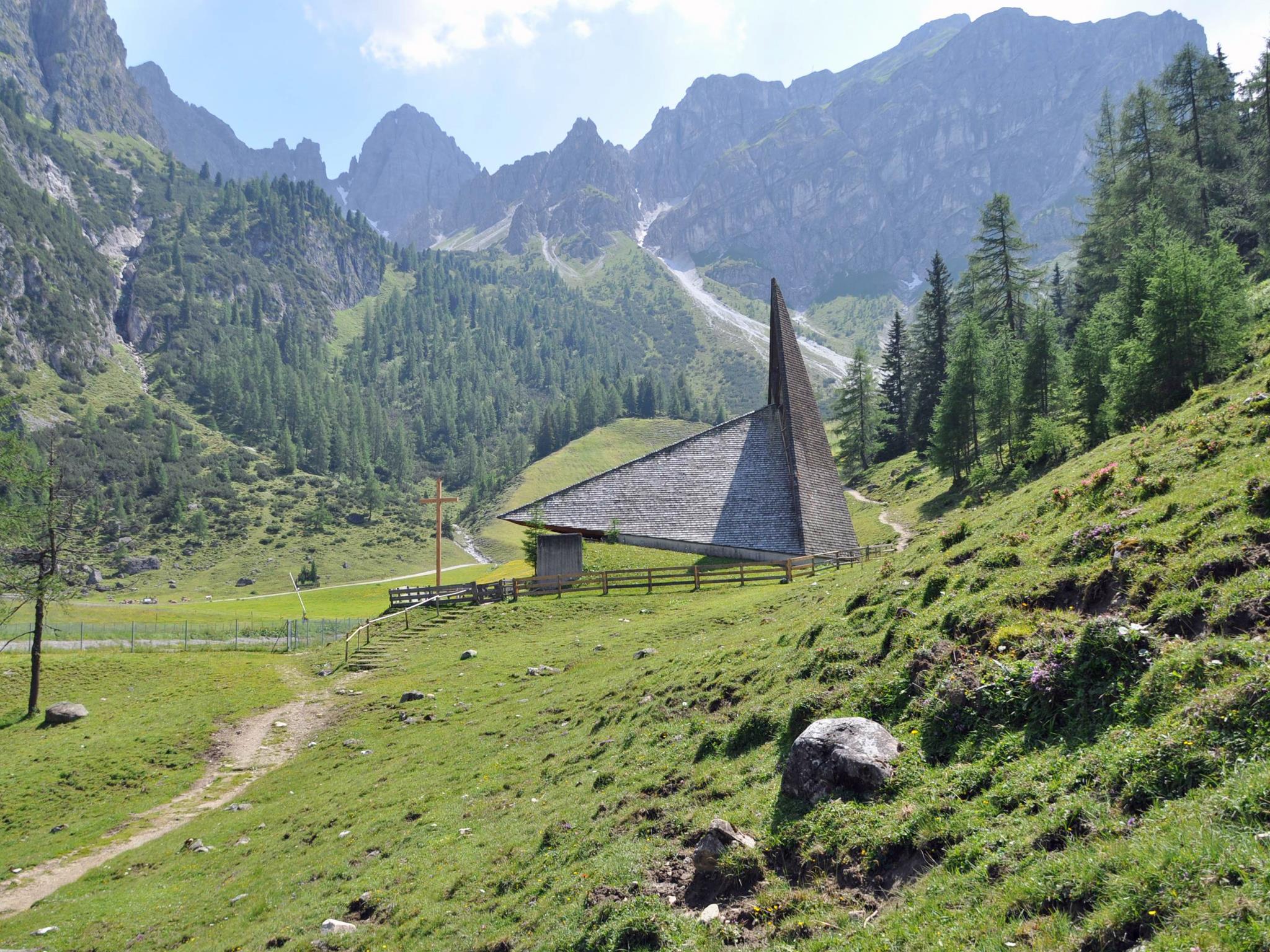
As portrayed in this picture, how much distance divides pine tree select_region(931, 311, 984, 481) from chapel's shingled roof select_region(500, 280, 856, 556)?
1139 centimetres

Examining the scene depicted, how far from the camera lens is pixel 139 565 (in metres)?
145

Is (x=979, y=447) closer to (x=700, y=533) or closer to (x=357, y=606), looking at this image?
(x=700, y=533)

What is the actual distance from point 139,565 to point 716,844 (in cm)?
17070

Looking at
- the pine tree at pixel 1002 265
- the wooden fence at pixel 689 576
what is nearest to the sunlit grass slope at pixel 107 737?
the wooden fence at pixel 689 576

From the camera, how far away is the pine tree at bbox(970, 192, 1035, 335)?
2441 inches

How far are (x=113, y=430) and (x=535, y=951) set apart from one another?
22979 cm

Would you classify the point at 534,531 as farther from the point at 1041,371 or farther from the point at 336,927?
the point at 336,927

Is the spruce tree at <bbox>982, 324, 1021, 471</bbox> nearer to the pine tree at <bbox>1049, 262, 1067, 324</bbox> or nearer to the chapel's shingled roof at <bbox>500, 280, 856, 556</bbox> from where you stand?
the chapel's shingled roof at <bbox>500, 280, 856, 556</bbox>

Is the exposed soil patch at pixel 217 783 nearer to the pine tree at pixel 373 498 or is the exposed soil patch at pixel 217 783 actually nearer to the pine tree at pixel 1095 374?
the pine tree at pixel 1095 374

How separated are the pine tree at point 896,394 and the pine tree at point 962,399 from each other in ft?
97.9

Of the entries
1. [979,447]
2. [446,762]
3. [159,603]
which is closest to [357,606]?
[159,603]

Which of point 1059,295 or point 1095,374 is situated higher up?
point 1059,295

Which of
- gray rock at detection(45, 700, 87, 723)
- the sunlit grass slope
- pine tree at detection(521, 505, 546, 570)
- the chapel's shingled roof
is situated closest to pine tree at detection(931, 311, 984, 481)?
the chapel's shingled roof

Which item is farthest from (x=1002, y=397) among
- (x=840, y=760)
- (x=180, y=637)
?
(x=180, y=637)
